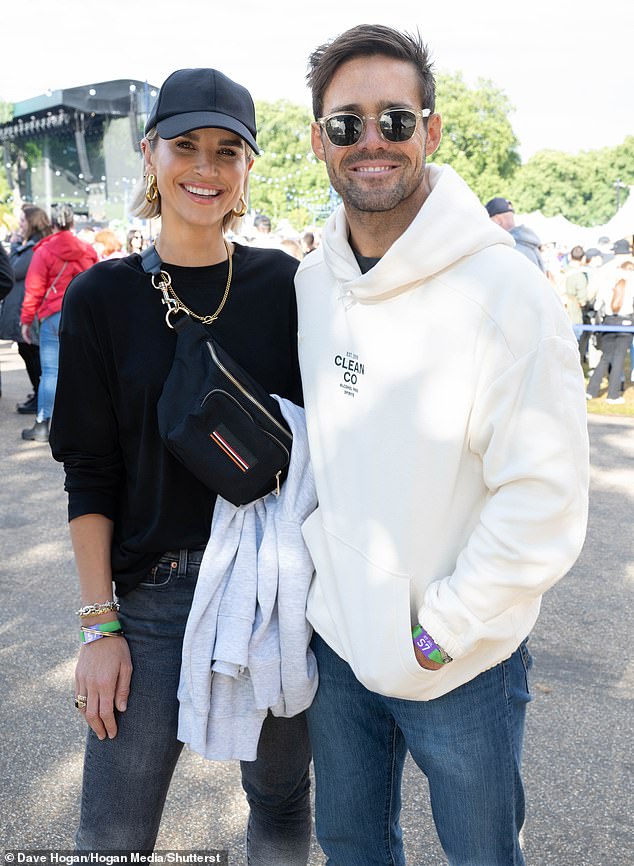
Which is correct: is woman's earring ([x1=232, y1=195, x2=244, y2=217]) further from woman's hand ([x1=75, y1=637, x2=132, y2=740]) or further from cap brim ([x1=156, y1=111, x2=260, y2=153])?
woman's hand ([x1=75, y1=637, x2=132, y2=740])

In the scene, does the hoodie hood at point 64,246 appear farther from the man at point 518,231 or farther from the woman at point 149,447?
the woman at point 149,447

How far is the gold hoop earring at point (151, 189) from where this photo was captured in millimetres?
2133

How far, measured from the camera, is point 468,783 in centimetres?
182

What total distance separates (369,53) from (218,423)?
899 mm

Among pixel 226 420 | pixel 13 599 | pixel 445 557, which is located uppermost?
pixel 226 420

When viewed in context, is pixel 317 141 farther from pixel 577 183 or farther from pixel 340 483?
pixel 577 183

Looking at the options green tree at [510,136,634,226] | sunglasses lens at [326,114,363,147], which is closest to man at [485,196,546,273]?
sunglasses lens at [326,114,363,147]

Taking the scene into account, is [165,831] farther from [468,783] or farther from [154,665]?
[468,783]

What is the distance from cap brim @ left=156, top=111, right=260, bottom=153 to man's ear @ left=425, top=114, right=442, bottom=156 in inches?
17.6

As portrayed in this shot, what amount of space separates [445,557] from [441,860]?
151cm

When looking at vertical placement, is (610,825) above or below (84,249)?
below

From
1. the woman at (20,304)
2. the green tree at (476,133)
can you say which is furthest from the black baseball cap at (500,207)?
the green tree at (476,133)

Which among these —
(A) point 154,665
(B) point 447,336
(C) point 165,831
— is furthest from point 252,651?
(C) point 165,831

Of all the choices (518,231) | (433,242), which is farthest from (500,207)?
(433,242)
